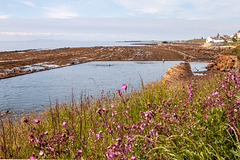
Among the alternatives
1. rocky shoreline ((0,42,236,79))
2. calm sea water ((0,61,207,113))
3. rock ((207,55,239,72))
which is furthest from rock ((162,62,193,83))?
rocky shoreline ((0,42,236,79))

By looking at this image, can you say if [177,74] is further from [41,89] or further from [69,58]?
[69,58]

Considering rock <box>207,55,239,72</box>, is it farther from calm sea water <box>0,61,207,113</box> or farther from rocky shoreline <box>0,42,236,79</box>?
rocky shoreline <box>0,42,236,79</box>

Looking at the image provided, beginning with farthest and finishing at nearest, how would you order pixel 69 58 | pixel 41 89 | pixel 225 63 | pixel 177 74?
pixel 69 58 < pixel 225 63 < pixel 41 89 < pixel 177 74

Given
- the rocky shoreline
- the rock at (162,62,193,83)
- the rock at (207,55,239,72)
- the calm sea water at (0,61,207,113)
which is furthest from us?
the rocky shoreline

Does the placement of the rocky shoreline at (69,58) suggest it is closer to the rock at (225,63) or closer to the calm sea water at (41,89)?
the calm sea water at (41,89)

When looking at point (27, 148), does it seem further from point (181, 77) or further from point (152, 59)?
point (152, 59)

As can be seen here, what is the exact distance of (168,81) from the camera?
13.0 meters

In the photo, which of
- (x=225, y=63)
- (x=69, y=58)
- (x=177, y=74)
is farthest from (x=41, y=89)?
(x=69, y=58)

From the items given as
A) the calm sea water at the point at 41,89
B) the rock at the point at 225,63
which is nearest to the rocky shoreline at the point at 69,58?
the calm sea water at the point at 41,89

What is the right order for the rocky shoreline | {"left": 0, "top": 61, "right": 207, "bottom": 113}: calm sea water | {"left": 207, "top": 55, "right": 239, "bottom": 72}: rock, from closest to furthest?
{"left": 0, "top": 61, "right": 207, "bottom": 113}: calm sea water
{"left": 207, "top": 55, "right": 239, "bottom": 72}: rock
the rocky shoreline

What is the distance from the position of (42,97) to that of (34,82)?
464cm

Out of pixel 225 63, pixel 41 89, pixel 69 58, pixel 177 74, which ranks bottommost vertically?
pixel 41 89

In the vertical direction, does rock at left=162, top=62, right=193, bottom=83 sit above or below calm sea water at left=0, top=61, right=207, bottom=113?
above

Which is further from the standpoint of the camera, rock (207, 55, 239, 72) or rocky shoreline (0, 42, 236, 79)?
rocky shoreline (0, 42, 236, 79)
